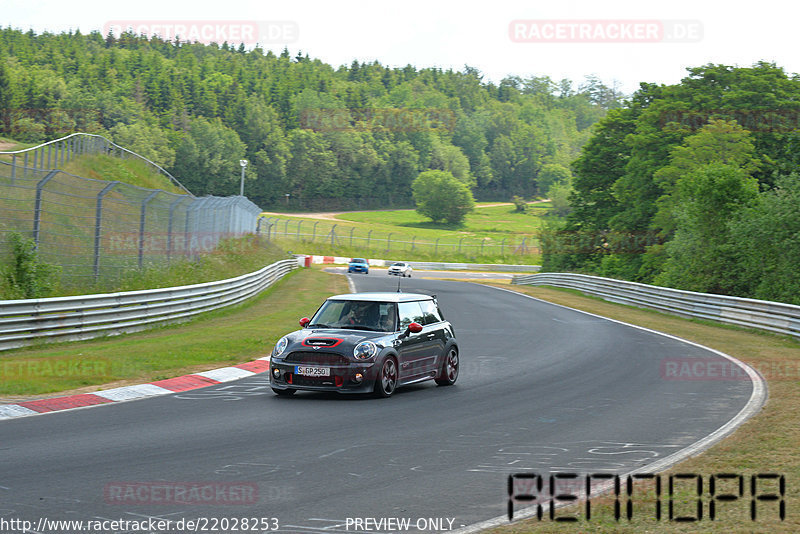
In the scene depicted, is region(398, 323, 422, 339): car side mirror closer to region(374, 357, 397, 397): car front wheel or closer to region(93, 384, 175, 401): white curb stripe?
region(374, 357, 397, 397): car front wheel

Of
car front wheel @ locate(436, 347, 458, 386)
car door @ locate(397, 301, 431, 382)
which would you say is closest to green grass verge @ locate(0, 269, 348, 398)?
car door @ locate(397, 301, 431, 382)

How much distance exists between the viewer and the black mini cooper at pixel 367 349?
462 inches

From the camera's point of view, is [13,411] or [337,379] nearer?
[13,411]

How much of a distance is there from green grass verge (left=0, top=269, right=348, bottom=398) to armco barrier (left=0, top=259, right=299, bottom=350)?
24 cm

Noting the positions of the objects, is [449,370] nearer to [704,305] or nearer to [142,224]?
[142,224]

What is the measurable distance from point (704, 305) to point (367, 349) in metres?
19.8

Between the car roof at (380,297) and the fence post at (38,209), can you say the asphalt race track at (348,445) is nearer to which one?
the car roof at (380,297)

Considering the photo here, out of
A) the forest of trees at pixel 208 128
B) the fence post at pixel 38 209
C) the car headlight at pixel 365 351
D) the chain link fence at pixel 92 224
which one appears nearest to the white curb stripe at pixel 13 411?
the car headlight at pixel 365 351

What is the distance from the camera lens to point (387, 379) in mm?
12188

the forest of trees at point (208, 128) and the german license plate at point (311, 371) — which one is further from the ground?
the forest of trees at point (208, 128)

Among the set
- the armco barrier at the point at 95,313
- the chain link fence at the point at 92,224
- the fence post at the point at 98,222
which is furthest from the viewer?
the fence post at the point at 98,222

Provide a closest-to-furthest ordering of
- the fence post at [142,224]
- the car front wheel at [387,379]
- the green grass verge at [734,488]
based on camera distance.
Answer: the green grass verge at [734,488] → the car front wheel at [387,379] → the fence post at [142,224]

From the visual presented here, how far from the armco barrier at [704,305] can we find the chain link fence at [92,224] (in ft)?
56.6

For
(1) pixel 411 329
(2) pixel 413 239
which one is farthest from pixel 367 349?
(2) pixel 413 239
